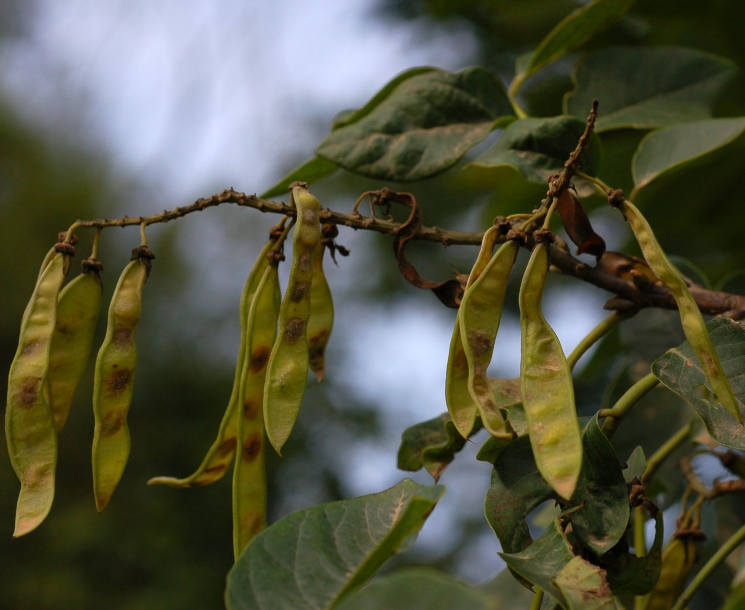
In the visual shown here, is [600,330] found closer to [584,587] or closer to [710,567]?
[710,567]

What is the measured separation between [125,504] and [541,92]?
17.7 feet

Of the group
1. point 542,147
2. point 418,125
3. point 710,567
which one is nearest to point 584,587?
point 710,567

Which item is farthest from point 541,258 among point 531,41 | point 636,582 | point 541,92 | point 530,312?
point 531,41

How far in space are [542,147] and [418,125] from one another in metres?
0.20

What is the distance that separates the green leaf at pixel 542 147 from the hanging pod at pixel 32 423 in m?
0.58

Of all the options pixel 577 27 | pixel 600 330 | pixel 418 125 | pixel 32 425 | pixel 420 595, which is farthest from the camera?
pixel 577 27

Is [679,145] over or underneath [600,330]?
over

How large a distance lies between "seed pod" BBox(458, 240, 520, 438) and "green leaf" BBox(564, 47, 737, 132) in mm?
611

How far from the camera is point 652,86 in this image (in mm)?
1209

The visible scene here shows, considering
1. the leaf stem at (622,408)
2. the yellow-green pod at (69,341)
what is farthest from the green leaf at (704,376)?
the yellow-green pod at (69,341)

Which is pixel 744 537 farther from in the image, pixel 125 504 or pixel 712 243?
pixel 125 504

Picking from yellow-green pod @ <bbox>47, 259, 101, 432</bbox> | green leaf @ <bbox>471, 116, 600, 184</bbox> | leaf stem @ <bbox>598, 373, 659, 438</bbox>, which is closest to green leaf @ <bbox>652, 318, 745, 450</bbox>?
leaf stem @ <bbox>598, 373, 659, 438</bbox>

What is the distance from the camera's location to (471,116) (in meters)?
1.09

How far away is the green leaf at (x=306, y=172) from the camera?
103 centimetres
